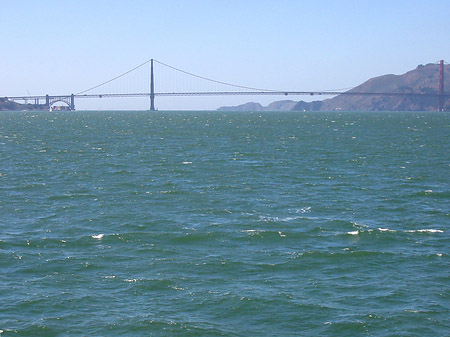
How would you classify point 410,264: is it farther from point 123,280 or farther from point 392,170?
point 392,170

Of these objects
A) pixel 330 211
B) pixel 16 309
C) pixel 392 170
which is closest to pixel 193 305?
pixel 16 309

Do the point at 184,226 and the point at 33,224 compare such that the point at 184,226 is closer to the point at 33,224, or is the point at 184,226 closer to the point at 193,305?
the point at 33,224

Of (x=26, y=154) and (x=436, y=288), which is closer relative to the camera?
(x=436, y=288)

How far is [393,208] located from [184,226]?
11.9 metres

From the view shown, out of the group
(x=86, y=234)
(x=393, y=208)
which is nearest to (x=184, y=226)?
(x=86, y=234)

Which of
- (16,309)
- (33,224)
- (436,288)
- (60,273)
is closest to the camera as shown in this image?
(16,309)

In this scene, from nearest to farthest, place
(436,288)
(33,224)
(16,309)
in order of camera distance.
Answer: (16,309)
(436,288)
(33,224)

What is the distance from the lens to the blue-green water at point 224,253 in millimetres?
17938

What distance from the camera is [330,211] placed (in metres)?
32.4

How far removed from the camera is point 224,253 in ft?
80.0

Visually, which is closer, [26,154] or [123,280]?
[123,280]

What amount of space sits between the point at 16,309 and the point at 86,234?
8.76m

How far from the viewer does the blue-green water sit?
58.9 feet

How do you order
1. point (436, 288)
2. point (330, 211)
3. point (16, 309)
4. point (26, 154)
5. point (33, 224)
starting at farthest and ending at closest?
point (26, 154)
point (330, 211)
point (33, 224)
point (436, 288)
point (16, 309)
